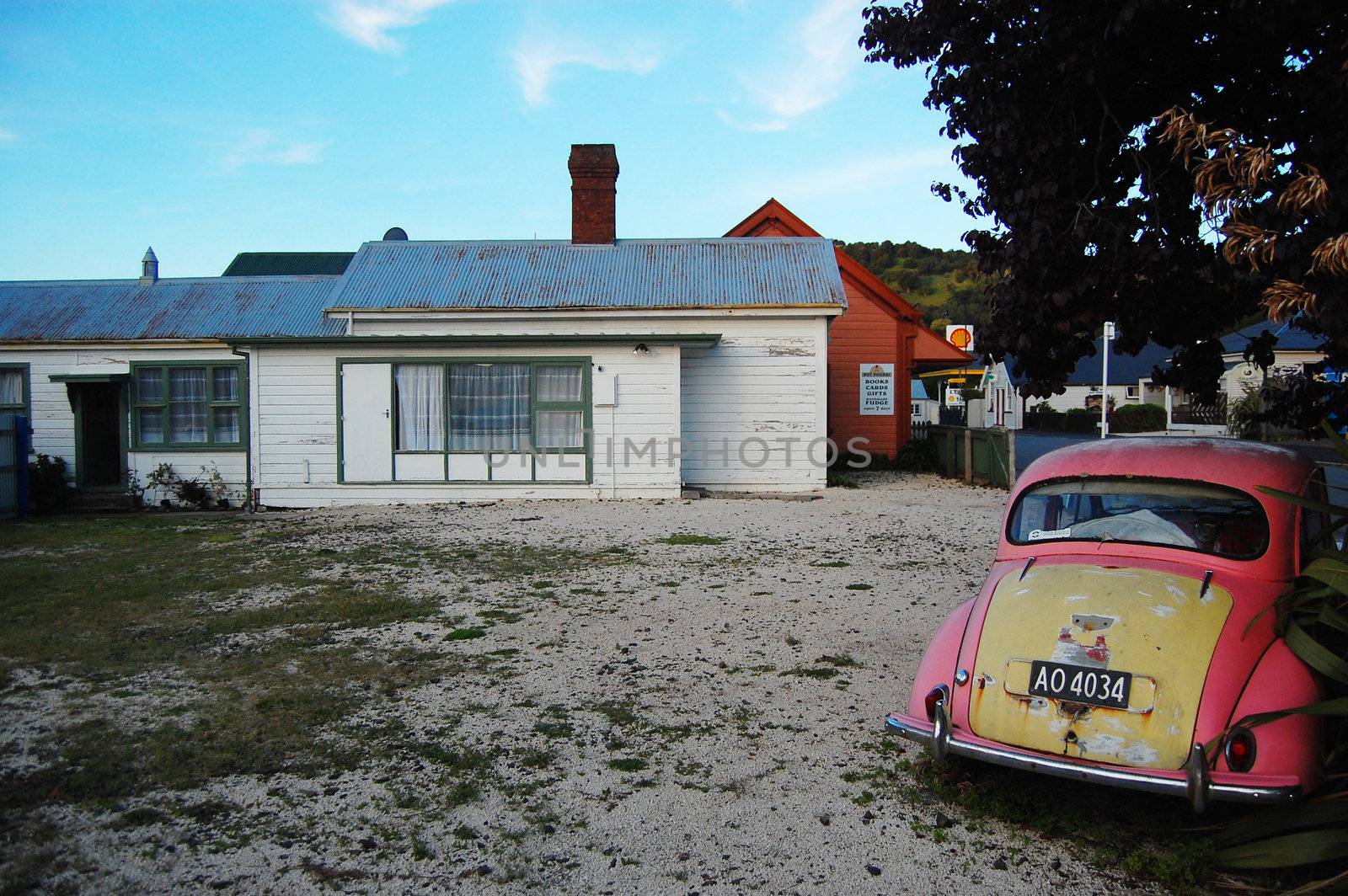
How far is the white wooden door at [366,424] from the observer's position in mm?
16062

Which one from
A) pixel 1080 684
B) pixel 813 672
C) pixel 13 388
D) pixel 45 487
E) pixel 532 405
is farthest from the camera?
pixel 13 388

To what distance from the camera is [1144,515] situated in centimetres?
484

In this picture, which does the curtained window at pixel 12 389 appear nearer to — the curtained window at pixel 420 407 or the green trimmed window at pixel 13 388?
the green trimmed window at pixel 13 388

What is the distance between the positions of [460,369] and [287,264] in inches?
527

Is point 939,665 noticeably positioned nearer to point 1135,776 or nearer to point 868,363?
point 1135,776

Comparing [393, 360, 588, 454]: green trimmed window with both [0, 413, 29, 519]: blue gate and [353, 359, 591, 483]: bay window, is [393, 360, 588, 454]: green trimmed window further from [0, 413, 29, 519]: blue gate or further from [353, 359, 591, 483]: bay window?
[0, 413, 29, 519]: blue gate

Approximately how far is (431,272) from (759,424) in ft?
23.9

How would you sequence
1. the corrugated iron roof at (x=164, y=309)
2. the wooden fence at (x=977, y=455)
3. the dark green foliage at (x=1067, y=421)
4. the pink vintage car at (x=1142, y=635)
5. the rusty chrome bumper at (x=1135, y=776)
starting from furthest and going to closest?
the dark green foliage at (x=1067, y=421)
the corrugated iron roof at (x=164, y=309)
the wooden fence at (x=977, y=455)
the pink vintage car at (x=1142, y=635)
the rusty chrome bumper at (x=1135, y=776)

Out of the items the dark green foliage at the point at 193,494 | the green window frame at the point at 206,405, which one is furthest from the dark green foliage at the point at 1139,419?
the dark green foliage at the point at 193,494

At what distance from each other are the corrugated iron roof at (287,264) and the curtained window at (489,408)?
38.3 feet

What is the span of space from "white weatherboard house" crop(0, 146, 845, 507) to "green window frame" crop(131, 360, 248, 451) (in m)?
0.04

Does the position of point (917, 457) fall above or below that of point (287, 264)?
below

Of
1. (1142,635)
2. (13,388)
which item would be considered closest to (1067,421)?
(13,388)

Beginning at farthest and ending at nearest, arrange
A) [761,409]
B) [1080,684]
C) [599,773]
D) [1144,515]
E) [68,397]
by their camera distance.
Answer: [68,397]
[761,409]
[1144,515]
[599,773]
[1080,684]
